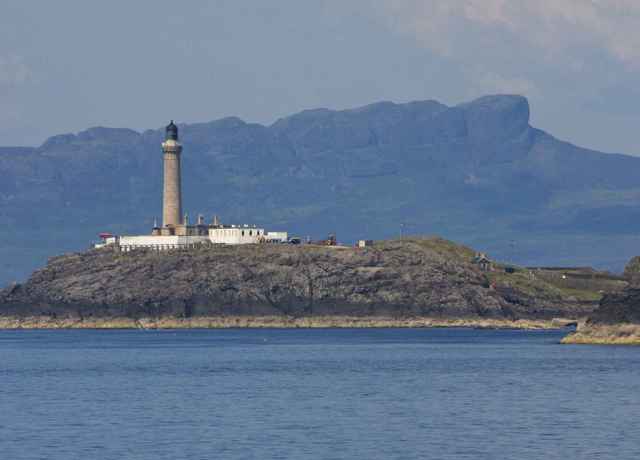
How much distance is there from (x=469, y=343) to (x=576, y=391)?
77043 millimetres

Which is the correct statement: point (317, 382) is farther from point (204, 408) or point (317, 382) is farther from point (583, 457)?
point (583, 457)

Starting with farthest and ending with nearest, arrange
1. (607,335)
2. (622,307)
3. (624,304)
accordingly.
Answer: (607,335) → (622,307) → (624,304)

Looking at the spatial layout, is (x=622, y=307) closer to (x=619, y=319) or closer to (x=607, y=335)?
(x=619, y=319)

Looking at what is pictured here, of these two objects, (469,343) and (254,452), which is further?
(469,343)

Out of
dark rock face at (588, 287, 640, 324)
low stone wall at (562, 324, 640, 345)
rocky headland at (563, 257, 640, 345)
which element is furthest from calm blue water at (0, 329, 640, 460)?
dark rock face at (588, 287, 640, 324)

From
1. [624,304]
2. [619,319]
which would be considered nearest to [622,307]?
[624,304]

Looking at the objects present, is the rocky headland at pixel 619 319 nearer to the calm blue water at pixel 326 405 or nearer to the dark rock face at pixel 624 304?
the dark rock face at pixel 624 304

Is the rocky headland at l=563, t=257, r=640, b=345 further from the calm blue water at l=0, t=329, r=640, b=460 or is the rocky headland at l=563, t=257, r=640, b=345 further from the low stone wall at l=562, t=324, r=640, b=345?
the calm blue water at l=0, t=329, r=640, b=460

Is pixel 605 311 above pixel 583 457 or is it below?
above

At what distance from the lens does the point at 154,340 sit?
621ft

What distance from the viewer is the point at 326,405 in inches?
3553

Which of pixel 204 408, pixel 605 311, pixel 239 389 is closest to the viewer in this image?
pixel 204 408

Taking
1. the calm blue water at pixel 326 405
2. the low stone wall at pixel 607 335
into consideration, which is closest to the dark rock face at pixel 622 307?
the low stone wall at pixel 607 335

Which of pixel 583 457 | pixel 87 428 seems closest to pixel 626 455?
pixel 583 457
